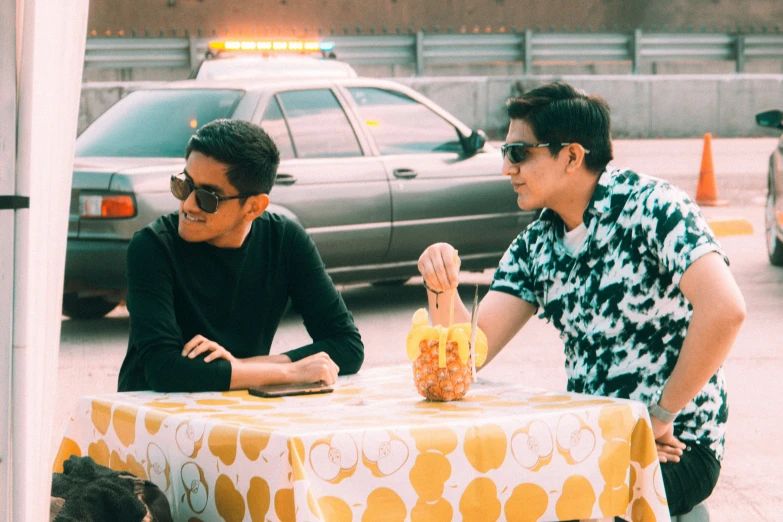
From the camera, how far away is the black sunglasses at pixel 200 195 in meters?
3.61

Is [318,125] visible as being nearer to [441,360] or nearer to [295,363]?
[295,363]

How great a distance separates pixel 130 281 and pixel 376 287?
21.9 ft

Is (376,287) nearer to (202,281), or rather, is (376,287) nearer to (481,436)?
(202,281)

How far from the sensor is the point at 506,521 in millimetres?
2789

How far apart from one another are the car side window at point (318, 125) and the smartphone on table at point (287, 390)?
5210mm

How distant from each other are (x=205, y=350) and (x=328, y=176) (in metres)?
A: 5.07

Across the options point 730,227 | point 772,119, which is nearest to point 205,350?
point 772,119

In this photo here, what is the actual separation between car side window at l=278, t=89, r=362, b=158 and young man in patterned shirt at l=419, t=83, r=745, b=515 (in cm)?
519

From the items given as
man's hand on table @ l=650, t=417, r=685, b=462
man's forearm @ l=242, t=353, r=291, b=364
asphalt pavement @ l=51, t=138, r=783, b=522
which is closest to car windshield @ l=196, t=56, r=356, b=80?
asphalt pavement @ l=51, t=138, r=783, b=522

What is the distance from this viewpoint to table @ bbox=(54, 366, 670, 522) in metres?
2.62

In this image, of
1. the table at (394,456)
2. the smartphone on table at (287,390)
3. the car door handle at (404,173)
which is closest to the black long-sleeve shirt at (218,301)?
the smartphone on table at (287,390)

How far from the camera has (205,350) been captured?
11.2ft

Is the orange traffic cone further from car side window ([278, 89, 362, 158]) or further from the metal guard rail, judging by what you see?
the metal guard rail

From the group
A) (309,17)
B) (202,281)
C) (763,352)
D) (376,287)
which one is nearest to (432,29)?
(309,17)
